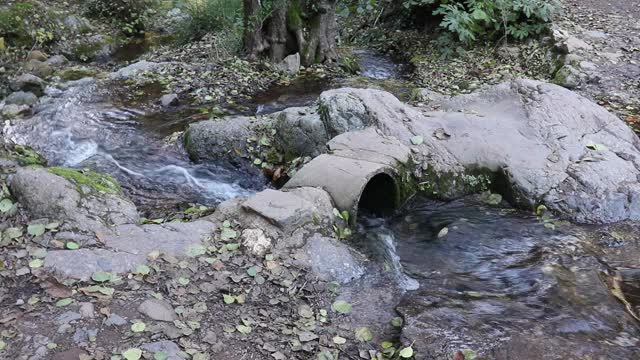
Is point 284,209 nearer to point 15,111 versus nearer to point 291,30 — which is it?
point 15,111

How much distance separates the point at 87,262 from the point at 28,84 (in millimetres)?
6048

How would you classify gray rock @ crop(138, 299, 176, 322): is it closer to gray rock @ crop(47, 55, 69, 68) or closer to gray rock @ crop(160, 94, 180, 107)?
gray rock @ crop(160, 94, 180, 107)

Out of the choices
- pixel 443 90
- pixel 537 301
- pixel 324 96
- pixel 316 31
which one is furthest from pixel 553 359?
pixel 316 31

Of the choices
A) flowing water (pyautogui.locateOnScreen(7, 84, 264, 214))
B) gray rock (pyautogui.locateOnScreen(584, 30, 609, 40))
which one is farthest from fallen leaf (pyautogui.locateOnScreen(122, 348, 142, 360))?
gray rock (pyautogui.locateOnScreen(584, 30, 609, 40))

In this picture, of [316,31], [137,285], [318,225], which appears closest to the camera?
[137,285]

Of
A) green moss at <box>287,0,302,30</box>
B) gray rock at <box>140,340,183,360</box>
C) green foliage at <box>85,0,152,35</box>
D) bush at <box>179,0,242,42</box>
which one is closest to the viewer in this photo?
gray rock at <box>140,340,183,360</box>

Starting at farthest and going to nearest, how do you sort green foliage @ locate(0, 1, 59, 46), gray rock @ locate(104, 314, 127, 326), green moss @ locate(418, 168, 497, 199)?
green foliage @ locate(0, 1, 59, 46) → green moss @ locate(418, 168, 497, 199) → gray rock @ locate(104, 314, 127, 326)

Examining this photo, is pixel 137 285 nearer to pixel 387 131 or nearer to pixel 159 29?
pixel 387 131

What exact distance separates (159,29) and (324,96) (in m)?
9.36

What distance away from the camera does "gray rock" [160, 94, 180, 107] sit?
8031 millimetres

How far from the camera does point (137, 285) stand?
3.55m

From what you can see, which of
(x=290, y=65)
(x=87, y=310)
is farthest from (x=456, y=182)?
(x=290, y=65)

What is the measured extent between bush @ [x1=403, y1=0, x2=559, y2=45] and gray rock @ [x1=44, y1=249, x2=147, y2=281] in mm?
8081

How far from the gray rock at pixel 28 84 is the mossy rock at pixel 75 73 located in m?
0.71
